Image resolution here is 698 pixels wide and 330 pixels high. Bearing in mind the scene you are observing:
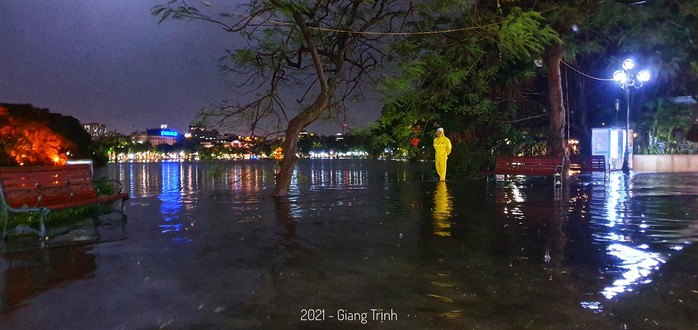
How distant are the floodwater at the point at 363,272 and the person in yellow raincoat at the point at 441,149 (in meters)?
7.98

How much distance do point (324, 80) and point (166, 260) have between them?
7.96 metres

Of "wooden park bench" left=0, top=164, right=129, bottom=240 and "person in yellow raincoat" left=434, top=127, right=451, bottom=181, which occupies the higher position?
"person in yellow raincoat" left=434, top=127, right=451, bottom=181

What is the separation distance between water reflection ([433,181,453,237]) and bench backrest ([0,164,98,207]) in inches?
239

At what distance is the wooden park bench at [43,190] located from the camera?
8.13 metres

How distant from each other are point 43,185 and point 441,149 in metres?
13.3

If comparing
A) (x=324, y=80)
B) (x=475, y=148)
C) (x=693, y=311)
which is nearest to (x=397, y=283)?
(x=693, y=311)

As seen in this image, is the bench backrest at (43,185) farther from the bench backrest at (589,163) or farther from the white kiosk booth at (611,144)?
the white kiosk booth at (611,144)

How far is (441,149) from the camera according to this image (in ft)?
63.9

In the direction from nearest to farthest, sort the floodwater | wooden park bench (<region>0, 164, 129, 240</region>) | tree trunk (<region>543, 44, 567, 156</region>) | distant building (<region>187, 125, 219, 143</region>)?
the floodwater, wooden park bench (<region>0, 164, 129, 240</region>), distant building (<region>187, 125, 219, 143</region>), tree trunk (<region>543, 44, 567, 156</region>)

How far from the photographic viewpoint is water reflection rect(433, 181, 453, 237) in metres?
8.98

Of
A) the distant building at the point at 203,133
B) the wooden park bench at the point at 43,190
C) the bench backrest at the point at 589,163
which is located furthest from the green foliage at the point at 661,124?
the wooden park bench at the point at 43,190

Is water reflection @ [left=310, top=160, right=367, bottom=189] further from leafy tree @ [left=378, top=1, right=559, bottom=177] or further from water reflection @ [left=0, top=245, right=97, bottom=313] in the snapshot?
water reflection @ [left=0, top=245, right=97, bottom=313]

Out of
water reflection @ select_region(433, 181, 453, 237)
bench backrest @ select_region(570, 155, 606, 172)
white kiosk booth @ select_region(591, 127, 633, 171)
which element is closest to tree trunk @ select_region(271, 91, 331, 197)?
water reflection @ select_region(433, 181, 453, 237)

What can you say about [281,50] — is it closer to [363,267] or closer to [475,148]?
[363,267]
